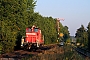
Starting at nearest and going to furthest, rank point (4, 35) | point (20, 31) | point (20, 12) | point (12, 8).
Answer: point (4, 35), point (12, 8), point (20, 12), point (20, 31)

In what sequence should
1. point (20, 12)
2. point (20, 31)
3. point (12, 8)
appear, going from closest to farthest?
point (12, 8) → point (20, 12) → point (20, 31)

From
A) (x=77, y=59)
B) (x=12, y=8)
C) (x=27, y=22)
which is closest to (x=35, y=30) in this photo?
(x=12, y=8)

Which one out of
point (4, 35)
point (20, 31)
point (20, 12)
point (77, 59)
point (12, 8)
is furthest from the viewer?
point (20, 31)

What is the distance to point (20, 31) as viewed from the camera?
1750 inches

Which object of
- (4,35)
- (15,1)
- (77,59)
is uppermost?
(15,1)

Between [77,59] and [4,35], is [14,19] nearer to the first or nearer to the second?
[4,35]

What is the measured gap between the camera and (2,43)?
3406 centimetres

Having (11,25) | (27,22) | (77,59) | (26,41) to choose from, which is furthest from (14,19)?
(77,59)

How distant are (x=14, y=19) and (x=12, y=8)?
7.89 ft

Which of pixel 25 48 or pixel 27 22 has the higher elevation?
pixel 27 22

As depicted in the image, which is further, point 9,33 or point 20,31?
point 20,31

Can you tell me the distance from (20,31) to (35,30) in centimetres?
644

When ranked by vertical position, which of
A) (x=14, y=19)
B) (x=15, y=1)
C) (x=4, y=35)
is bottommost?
(x=4, y=35)

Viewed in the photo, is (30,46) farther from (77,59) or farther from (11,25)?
(77,59)
